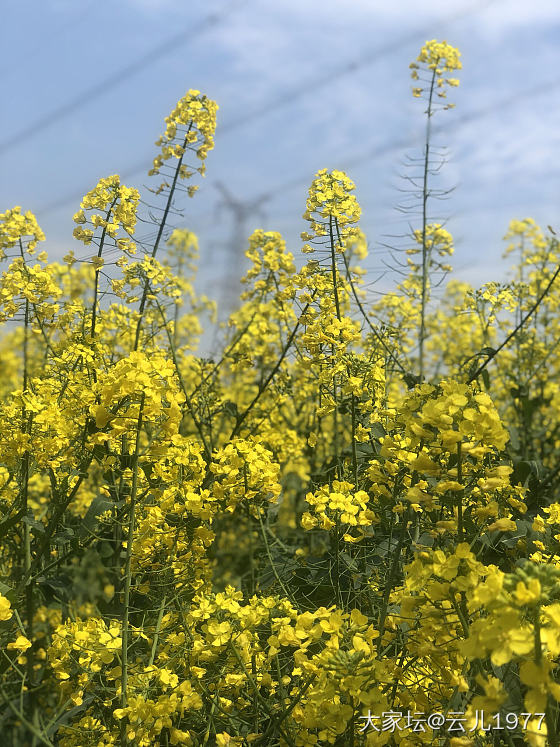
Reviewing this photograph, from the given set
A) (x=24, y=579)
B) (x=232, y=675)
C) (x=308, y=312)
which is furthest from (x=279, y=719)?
(x=308, y=312)

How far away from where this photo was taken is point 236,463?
2.46 meters

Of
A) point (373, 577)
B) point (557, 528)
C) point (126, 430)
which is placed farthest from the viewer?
point (557, 528)

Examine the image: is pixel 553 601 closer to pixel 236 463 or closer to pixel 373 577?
pixel 373 577

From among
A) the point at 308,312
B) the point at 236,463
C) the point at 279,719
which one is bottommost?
the point at 279,719

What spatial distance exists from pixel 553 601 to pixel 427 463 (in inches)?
17.0

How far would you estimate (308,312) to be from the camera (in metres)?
3.21

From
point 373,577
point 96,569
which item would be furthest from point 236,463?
point 96,569

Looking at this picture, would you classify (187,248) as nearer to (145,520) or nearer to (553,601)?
(145,520)

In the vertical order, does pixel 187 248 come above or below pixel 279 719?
above

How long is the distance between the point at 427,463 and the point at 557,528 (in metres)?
1.25

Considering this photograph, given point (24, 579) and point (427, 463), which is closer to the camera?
point (427, 463)

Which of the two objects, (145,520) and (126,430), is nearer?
(126,430)

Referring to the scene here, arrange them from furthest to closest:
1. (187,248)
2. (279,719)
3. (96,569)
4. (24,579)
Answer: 1. (187,248)
2. (24,579)
3. (279,719)
4. (96,569)

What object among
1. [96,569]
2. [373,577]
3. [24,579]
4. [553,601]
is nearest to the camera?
[96,569]
